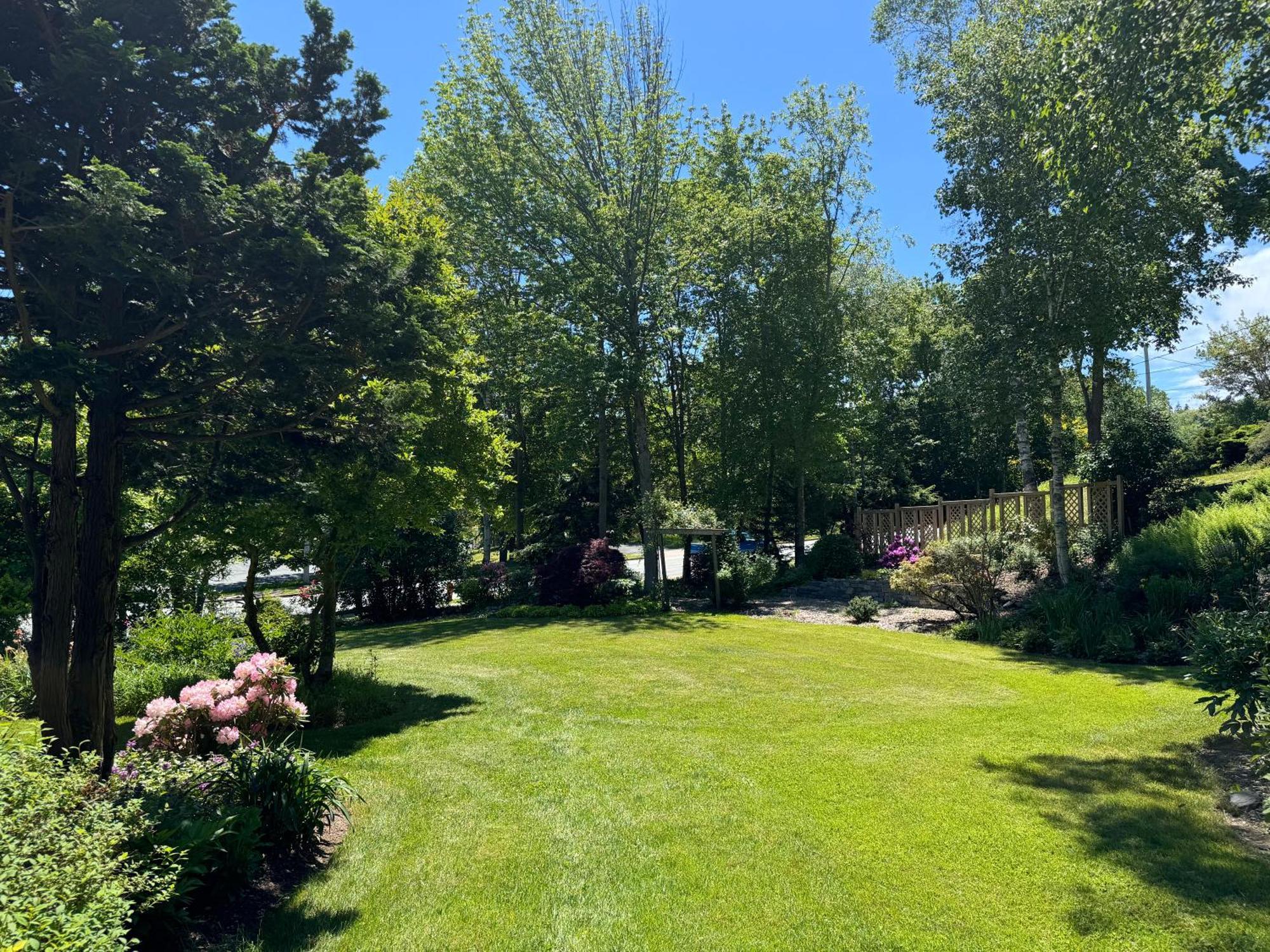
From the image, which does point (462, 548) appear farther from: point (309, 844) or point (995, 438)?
point (995, 438)

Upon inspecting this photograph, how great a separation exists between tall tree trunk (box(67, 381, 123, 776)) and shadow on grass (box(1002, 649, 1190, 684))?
10112mm

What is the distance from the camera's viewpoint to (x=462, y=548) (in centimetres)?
2025

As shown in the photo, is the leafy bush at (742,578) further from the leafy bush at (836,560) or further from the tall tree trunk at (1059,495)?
the tall tree trunk at (1059,495)

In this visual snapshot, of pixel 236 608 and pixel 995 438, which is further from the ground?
pixel 995 438

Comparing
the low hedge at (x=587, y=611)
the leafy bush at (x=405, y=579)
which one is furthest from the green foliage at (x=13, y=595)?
the low hedge at (x=587, y=611)

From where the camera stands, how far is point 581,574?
17078 mm

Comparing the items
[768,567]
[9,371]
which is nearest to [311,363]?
[9,371]

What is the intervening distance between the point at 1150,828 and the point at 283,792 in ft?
17.5

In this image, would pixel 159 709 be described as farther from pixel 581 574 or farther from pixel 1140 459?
pixel 1140 459

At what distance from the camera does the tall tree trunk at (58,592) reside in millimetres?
4578

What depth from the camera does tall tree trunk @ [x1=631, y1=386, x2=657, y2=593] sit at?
58.2 feet

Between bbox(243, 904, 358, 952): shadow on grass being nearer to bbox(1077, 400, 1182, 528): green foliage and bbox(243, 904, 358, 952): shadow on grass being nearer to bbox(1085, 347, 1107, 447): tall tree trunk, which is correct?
bbox(1077, 400, 1182, 528): green foliage

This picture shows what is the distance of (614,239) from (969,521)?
1247 cm

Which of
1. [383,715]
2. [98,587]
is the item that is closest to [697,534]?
[383,715]
